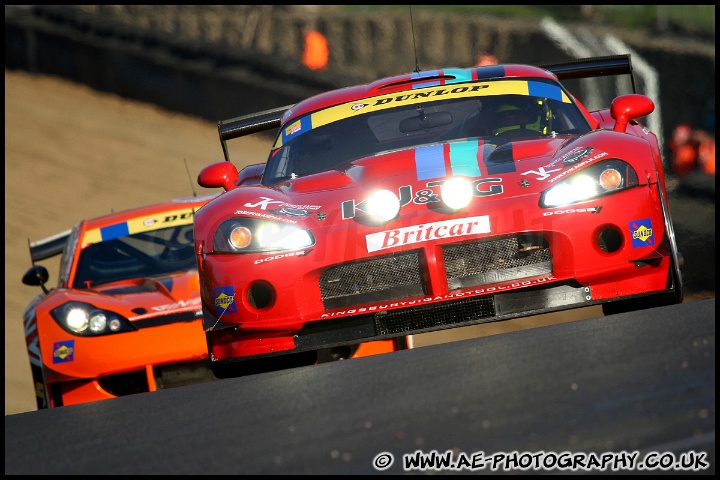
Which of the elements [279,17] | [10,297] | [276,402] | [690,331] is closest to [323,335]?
[276,402]

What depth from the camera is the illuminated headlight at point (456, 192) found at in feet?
20.1

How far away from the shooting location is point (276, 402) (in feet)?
17.0

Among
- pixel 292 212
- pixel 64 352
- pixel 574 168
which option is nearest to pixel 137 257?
pixel 64 352

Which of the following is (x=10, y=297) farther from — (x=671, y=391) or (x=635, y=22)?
(x=635, y=22)

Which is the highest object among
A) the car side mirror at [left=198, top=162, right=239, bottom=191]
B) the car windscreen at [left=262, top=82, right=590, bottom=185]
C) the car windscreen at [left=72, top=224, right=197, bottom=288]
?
the car windscreen at [left=262, top=82, right=590, bottom=185]

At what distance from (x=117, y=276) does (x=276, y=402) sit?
13.4 feet

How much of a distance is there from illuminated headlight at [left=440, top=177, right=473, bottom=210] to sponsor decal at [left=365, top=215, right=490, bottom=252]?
74mm

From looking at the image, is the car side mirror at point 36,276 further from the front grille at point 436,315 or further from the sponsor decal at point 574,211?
the sponsor decal at point 574,211

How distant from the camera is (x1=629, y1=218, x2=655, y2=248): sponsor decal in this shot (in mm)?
6184

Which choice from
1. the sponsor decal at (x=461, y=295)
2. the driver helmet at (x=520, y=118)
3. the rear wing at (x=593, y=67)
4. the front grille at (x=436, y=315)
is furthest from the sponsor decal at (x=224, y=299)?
the rear wing at (x=593, y=67)

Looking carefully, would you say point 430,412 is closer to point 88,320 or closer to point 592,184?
point 592,184

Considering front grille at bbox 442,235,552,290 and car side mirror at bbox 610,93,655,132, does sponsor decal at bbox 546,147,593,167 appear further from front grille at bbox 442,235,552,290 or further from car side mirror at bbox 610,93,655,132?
car side mirror at bbox 610,93,655,132

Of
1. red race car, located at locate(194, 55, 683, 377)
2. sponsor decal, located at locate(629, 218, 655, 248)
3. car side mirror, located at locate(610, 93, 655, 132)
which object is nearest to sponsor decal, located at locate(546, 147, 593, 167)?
red race car, located at locate(194, 55, 683, 377)

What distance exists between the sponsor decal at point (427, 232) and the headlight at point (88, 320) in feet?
7.33
